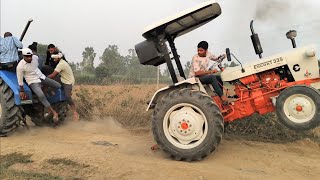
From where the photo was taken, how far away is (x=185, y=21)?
6758mm

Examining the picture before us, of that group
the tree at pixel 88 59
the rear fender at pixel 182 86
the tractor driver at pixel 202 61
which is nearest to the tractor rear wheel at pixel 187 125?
the rear fender at pixel 182 86

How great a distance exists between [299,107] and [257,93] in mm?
786

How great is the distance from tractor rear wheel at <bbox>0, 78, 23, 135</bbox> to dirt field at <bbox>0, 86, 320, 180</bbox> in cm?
27

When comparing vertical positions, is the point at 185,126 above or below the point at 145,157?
above

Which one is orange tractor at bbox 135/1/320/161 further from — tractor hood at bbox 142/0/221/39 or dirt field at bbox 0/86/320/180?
dirt field at bbox 0/86/320/180

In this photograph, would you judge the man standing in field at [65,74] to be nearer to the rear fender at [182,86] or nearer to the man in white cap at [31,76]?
the man in white cap at [31,76]

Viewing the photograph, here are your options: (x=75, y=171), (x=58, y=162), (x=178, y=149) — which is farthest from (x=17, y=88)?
(x=178, y=149)

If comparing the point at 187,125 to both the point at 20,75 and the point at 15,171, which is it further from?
the point at 20,75

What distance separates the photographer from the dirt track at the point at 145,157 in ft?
17.8

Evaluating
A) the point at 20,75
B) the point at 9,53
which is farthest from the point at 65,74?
the point at 9,53

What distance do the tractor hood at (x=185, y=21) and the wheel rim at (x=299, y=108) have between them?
1.89 metres

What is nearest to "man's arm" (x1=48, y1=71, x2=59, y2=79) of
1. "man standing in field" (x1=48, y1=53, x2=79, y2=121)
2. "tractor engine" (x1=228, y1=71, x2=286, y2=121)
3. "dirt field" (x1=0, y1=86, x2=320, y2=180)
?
"man standing in field" (x1=48, y1=53, x2=79, y2=121)

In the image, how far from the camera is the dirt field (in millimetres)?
5438

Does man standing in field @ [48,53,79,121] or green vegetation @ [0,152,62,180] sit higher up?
man standing in field @ [48,53,79,121]
